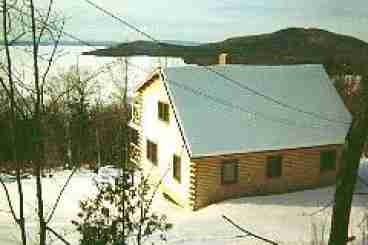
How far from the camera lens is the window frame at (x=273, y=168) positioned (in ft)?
72.7

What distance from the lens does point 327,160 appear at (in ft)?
77.4

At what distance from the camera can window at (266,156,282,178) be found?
22188 mm

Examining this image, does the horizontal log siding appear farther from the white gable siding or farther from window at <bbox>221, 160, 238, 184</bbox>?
the white gable siding

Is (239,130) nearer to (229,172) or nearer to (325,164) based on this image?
(229,172)

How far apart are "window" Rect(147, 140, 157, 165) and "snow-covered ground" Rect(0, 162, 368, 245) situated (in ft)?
8.36

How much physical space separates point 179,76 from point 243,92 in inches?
125

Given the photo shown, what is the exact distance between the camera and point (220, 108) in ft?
74.2

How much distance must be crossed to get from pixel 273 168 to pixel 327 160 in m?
3.06

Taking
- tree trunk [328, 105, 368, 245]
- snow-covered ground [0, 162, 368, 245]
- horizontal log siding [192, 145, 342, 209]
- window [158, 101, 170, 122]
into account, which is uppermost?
tree trunk [328, 105, 368, 245]

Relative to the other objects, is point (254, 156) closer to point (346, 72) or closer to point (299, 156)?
point (299, 156)

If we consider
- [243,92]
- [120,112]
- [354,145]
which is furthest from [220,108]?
[120,112]

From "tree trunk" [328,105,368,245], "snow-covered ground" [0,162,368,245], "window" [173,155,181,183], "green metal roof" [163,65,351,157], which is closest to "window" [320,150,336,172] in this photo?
"green metal roof" [163,65,351,157]

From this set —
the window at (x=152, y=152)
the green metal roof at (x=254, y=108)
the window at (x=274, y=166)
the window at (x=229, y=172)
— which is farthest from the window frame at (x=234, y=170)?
the window at (x=152, y=152)

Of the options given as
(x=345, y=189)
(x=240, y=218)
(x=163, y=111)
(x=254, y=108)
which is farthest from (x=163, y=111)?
(x=345, y=189)
